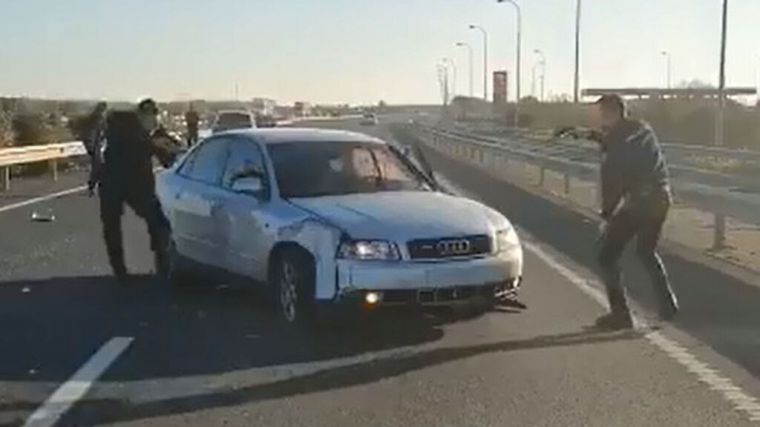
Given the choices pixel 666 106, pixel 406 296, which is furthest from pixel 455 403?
pixel 666 106

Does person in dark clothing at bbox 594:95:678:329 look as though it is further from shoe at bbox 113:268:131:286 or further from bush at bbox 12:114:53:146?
bush at bbox 12:114:53:146

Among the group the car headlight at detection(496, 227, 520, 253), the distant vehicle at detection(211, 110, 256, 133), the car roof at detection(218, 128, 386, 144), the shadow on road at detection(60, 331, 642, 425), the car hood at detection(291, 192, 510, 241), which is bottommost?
the distant vehicle at detection(211, 110, 256, 133)

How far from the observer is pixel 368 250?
9.91 meters

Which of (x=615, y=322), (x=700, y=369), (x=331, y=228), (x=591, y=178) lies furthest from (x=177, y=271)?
(x=591, y=178)

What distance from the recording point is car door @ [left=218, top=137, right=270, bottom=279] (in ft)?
36.3

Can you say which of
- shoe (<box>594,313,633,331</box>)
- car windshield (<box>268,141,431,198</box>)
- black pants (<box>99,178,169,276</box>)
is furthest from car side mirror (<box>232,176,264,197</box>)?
shoe (<box>594,313,633,331</box>)

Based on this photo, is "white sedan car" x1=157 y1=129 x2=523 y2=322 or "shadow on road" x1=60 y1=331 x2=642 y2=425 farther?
"white sedan car" x1=157 y1=129 x2=523 y2=322

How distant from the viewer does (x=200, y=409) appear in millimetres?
7727

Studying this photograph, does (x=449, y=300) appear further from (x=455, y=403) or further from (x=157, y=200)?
(x=157, y=200)

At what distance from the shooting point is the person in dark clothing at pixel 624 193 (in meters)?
10.6

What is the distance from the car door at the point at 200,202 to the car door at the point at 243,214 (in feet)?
0.55

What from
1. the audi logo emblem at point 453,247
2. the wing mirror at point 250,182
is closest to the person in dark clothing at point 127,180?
the wing mirror at point 250,182

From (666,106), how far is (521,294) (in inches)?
2706

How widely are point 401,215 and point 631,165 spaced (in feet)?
5.91
